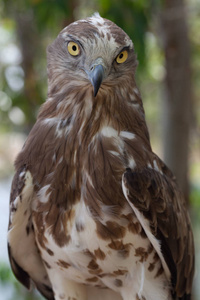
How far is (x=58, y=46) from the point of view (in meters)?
1.85

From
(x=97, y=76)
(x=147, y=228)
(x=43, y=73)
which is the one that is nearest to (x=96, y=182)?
(x=147, y=228)

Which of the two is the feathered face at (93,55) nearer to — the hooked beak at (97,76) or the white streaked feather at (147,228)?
the hooked beak at (97,76)

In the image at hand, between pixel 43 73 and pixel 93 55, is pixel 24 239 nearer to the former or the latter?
pixel 93 55

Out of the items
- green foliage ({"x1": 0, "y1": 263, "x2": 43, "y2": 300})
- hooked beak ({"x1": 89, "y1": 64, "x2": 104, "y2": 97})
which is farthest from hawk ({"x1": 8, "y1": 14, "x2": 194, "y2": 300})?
green foliage ({"x1": 0, "y1": 263, "x2": 43, "y2": 300})

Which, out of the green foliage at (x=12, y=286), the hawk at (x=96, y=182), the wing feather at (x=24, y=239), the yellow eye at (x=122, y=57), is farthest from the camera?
the green foliage at (x=12, y=286)

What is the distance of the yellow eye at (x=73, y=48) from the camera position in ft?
5.67

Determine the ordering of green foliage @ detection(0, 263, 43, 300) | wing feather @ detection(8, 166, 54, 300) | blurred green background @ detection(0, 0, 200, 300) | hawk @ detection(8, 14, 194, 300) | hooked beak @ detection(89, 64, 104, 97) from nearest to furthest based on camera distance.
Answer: hooked beak @ detection(89, 64, 104, 97)
hawk @ detection(8, 14, 194, 300)
wing feather @ detection(8, 166, 54, 300)
blurred green background @ detection(0, 0, 200, 300)
green foliage @ detection(0, 263, 43, 300)

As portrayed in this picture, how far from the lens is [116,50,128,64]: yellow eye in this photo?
1.73 m

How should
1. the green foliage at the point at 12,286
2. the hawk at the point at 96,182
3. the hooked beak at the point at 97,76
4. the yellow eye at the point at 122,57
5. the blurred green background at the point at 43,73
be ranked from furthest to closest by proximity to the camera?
1. the green foliage at the point at 12,286
2. the blurred green background at the point at 43,73
3. the hawk at the point at 96,182
4. the yellow eye at the point at 122,57
5. the hooked beak at the point at 97,76

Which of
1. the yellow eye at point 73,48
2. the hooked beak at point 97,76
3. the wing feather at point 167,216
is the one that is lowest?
the wing feather at point 167,216

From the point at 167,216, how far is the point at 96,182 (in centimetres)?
34

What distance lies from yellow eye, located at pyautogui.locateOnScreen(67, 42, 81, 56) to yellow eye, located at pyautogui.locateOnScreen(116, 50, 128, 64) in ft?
0.45

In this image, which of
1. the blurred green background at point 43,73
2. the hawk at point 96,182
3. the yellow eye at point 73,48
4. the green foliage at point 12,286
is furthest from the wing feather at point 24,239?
the green foliage at point 12,286

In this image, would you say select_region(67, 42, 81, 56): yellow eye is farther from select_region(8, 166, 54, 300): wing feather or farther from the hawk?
select_region(8, 166, 54, 300): wing feather
